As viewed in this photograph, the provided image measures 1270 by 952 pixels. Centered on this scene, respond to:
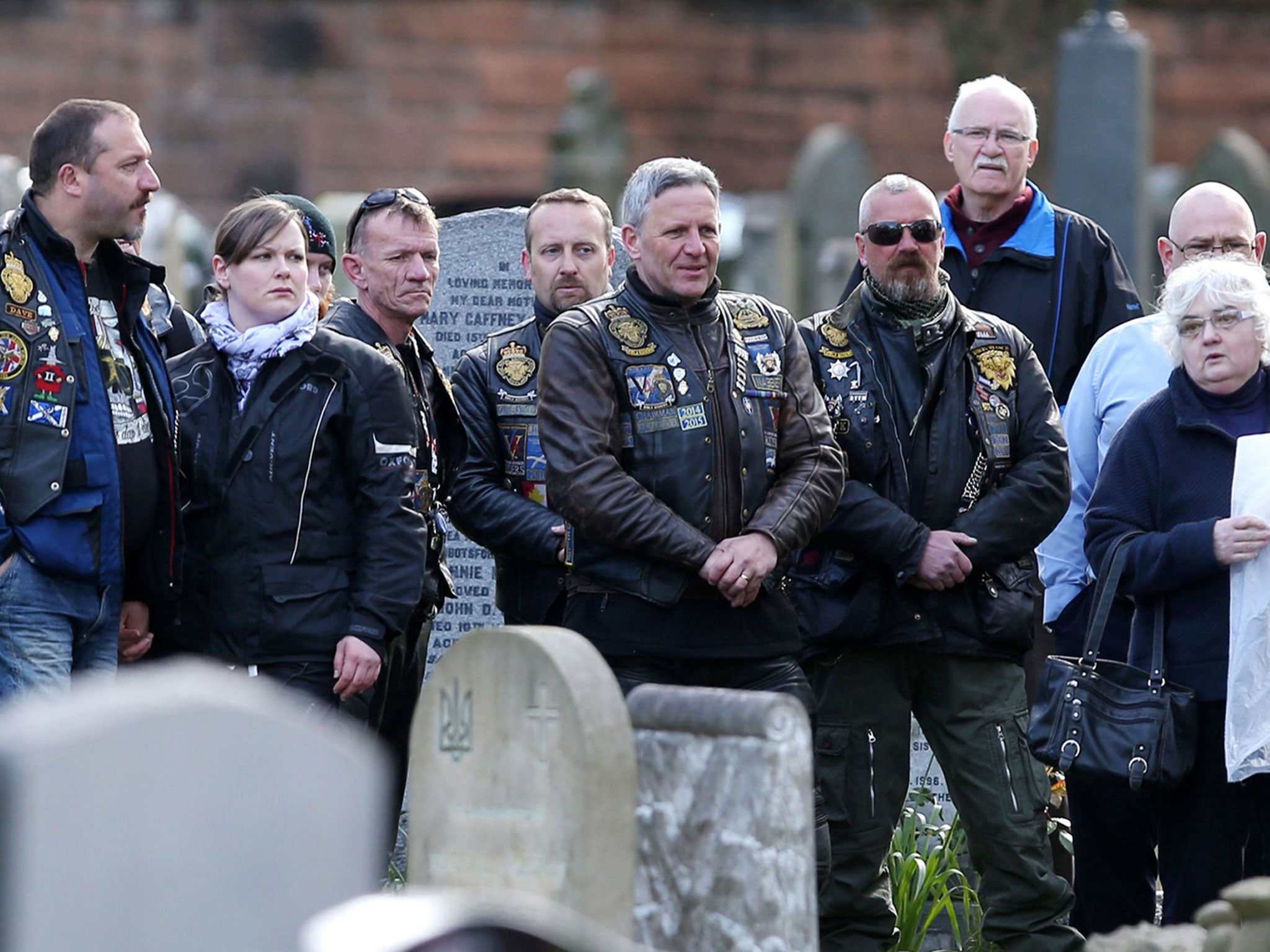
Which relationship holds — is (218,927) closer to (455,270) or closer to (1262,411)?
(1262,411)

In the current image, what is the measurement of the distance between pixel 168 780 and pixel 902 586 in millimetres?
3461

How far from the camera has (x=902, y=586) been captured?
225 inches

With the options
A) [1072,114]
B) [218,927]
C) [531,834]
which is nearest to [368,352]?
[531,834]

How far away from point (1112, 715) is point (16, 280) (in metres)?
2.75

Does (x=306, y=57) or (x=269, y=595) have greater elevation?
(x=306, y=57)

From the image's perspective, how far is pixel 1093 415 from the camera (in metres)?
6.09

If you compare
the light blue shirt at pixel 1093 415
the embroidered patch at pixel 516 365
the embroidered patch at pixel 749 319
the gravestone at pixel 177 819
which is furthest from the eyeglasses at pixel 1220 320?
the gravestone at pixel 177 819

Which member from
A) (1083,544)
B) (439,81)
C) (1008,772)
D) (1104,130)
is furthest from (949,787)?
(439,81)

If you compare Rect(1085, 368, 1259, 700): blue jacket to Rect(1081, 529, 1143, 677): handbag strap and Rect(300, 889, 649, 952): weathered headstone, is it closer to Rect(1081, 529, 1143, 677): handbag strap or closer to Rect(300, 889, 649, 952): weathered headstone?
Rect(1081, 529, 1143, 677): handbag strap

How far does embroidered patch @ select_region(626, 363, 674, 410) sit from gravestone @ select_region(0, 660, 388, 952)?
8.77 feet

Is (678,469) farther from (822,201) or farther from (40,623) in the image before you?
(822,201)

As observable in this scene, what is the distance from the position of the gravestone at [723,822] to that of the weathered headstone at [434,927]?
4.33 ft

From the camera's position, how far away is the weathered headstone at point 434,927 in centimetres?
251

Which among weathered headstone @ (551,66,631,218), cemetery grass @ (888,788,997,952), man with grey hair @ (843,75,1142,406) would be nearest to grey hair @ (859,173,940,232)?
man with grey hair @ (843,75,1142,406)
